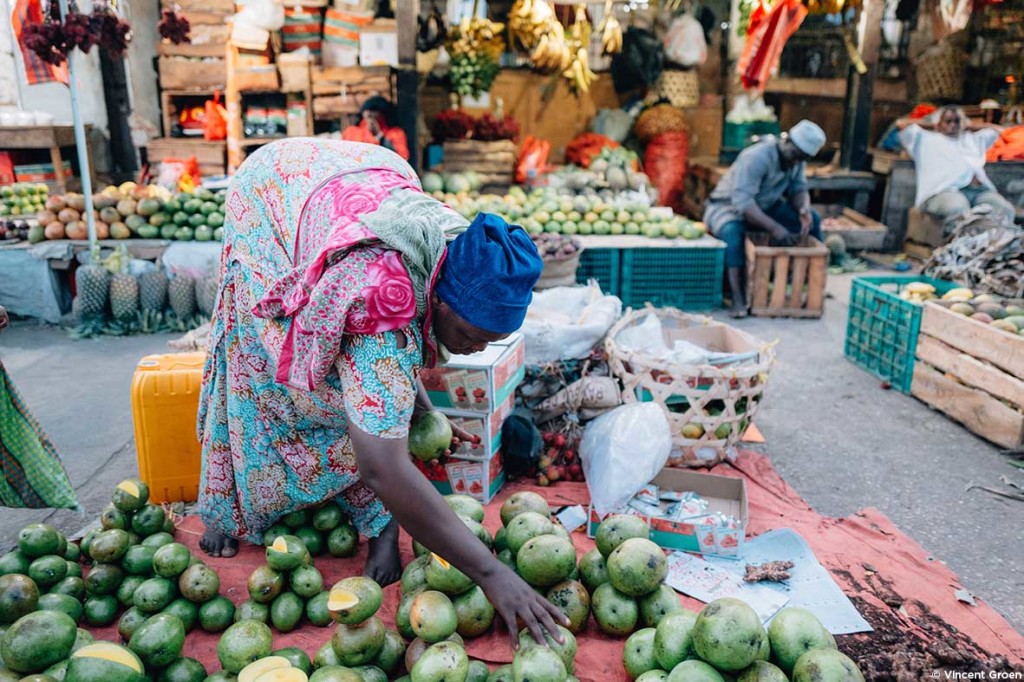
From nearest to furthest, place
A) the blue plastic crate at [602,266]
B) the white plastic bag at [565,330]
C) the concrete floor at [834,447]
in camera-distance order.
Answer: the concrete floor at [834,447] → the white plastic bag at [565,330] → the blue plastic crate at [602,266]

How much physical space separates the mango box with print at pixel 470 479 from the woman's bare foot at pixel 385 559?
45 centimetres

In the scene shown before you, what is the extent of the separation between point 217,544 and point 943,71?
11.3 m

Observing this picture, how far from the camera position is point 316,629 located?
2.28 metres

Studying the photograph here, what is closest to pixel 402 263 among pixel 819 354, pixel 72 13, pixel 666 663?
pixel 666 663

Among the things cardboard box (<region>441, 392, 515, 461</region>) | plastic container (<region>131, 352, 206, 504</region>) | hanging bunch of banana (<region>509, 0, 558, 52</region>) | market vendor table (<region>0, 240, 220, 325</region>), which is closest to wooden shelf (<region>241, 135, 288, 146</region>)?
market vendor table (<region>0, 240, 220, 325</region>)

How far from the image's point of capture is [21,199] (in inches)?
272

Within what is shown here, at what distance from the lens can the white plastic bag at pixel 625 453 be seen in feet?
9.58

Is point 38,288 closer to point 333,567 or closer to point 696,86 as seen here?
point 333,567

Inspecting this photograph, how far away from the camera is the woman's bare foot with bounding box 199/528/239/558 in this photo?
267 centimetres

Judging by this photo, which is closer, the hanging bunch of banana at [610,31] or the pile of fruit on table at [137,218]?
the pile of fruit on table at [137,218]

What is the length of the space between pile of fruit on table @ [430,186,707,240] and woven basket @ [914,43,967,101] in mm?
6060

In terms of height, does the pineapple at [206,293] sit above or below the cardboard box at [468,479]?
above

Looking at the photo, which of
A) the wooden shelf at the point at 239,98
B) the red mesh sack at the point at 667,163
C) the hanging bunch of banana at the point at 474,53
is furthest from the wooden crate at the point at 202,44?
the red mesh sack at the point at 667,163

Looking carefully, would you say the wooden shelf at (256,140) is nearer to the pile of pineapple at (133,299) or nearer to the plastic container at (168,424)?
the pile of pineapple at (133,299)
